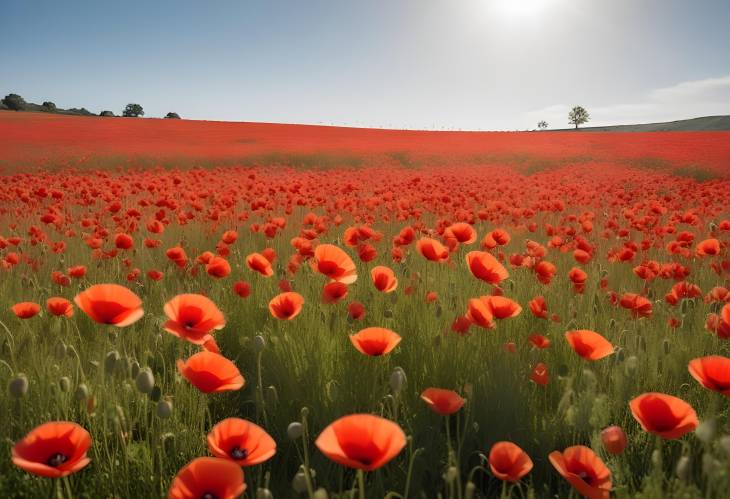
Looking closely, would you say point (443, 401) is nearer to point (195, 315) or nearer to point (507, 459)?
point (507, 459)

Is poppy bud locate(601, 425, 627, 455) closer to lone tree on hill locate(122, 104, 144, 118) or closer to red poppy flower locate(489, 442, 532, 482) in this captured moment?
red poppy flower locate(489, 442, 532, 482)

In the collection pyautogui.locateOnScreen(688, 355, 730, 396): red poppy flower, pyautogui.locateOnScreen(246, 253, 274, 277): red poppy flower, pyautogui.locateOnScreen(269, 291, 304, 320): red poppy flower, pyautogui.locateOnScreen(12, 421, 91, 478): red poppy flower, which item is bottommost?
pyautogui.locateOnScreen(12, 421, 91, 478): red poppy flower

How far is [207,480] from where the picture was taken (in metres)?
0.91

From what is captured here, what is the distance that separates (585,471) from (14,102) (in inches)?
2218

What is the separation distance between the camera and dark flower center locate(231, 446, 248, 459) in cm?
100

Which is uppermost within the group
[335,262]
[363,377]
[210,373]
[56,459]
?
[335,262]

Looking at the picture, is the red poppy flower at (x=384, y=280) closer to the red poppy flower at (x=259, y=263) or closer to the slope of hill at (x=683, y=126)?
the red poppy flower at (x=259, y=263)

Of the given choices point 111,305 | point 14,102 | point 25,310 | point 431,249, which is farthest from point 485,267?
point 14,102

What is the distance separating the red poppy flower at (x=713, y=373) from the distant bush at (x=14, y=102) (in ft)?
181

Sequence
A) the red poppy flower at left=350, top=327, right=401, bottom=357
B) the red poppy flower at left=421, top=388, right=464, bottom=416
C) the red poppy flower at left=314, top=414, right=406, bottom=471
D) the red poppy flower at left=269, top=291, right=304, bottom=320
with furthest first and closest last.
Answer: the red poppy flower at left=269, top=291, right=304, bottom=320
the red poppy flower at left=350, top=327, right=401, bottom=357
the red poppy flower at left=421, top=388, right=464, bottom=416
the red poppy flower at left=314, top=414, right=406, bottom=471

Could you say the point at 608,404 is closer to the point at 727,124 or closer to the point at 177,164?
the point at 177,164

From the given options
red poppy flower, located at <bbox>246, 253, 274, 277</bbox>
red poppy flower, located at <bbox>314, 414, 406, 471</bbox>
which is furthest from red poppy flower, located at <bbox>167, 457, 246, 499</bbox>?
red poppy flower, located at <bbox>246, 253, 274, 277</bbox>

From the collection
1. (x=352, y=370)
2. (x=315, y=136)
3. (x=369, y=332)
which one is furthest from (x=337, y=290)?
(x=315, y=136)

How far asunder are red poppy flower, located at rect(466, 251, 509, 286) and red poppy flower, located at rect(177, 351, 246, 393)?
3.43ft
